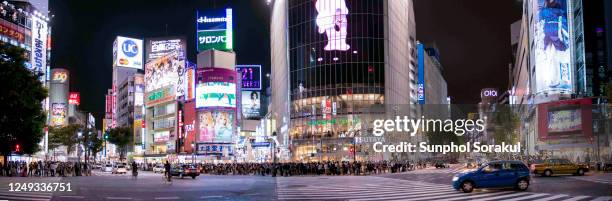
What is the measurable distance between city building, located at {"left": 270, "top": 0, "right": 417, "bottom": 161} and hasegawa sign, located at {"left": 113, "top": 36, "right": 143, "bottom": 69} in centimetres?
7006

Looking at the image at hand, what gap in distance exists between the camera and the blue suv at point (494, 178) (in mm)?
23734

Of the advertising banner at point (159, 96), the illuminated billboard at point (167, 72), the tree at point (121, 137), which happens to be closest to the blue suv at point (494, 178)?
the illuminated billboard at point (167, 72)

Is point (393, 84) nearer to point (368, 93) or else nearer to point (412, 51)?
point (368, 93)

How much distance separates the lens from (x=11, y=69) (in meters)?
36.8

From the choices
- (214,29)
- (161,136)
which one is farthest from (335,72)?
(161,136)

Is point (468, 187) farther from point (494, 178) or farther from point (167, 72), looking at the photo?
point (167, 72)

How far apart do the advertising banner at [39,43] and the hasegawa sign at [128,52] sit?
6188 cm

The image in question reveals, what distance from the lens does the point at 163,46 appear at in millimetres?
124812

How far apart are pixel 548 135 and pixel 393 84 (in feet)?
94.6

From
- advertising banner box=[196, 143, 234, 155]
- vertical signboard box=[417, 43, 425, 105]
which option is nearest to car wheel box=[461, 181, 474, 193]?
advertising banner box=[196, 143, 234, 155]

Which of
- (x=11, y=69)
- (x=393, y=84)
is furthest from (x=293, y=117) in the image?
(x=11, y=69)

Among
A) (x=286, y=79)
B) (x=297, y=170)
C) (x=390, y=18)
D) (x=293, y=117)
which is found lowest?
(x=297, y=170)

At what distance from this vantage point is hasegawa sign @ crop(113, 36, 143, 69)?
14562cm

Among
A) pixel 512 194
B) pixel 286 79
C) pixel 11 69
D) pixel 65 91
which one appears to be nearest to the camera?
pixel 512 194
